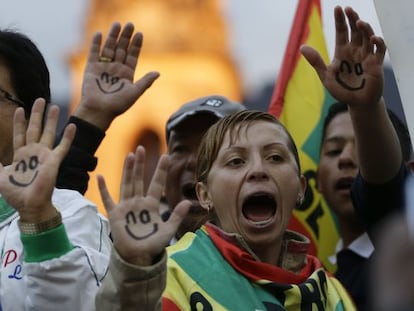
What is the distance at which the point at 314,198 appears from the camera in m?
4.58

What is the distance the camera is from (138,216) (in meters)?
2.71

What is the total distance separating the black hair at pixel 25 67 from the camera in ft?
10.9

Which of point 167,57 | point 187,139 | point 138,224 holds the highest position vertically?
point 138,224

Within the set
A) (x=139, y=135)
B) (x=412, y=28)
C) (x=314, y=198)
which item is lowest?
(x=139, y=135)

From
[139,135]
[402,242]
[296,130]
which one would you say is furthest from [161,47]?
[402,242]

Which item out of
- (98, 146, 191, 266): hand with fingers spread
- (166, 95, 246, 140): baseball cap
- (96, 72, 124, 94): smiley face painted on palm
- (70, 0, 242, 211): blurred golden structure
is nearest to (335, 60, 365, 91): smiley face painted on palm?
(96, 72, 124, 94): smiley face painted on palm

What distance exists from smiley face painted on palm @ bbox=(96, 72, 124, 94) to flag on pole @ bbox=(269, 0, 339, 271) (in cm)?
120

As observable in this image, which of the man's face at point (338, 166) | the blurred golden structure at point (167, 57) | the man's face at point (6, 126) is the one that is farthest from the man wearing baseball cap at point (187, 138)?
the blurred golden structure at point (167, 57)

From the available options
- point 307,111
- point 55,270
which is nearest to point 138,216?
point 55,270

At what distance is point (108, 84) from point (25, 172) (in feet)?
2.36

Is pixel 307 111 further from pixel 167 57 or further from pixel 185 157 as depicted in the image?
pixel 167 57

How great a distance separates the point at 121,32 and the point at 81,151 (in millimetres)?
348

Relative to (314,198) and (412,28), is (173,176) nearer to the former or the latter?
(314,198)

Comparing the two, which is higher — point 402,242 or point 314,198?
point 402,242
